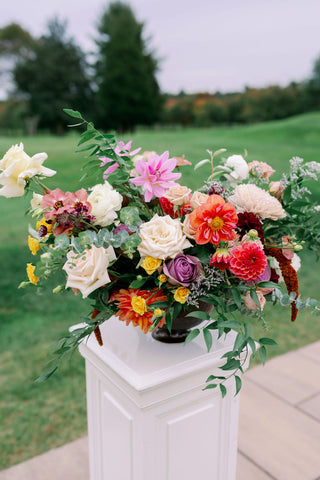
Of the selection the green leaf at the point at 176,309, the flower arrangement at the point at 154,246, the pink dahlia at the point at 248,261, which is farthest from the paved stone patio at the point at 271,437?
the pink dahlia at the point at 248,261

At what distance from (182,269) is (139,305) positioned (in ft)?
0.47

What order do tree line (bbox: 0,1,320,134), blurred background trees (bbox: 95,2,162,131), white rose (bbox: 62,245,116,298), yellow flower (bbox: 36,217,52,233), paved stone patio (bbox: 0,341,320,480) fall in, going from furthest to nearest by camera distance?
1. blurred background trees (bbox: 95,2,162,131)
2. tree line (bbox: 0,1,320,134)
3. paved stone patio (bbox: 0,341,320,480)
4. yellow flower (bbox: 36,217,52,233)
5. white rose (bbox: 62,245,116,298)

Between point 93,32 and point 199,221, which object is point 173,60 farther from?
point 199,221

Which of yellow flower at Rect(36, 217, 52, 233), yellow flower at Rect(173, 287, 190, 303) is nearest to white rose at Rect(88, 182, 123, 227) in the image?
yellow flower at Rect(36, 217, 52, 233)

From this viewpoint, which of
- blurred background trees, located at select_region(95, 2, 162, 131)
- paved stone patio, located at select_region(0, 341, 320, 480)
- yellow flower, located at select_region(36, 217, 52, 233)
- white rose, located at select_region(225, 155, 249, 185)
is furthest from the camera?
blurred background trees, located at select_region(95, 2, 162, 131)

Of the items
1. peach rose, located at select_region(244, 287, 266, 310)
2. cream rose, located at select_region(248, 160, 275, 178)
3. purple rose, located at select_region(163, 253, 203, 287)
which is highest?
cream rose, located at select_region(248, 160, 275, 178)

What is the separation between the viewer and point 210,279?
3.42 feet

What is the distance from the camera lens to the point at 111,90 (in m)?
24.9

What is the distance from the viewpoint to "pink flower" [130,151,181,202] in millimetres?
1046

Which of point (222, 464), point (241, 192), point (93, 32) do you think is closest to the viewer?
point (241, 192)

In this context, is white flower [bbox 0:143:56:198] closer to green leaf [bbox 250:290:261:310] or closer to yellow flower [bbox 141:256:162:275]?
yellow flower [bbox 141:256:162:275]

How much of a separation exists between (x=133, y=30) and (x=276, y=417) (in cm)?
2882

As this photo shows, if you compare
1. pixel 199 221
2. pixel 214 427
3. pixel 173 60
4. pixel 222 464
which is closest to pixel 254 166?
pixel 199 221

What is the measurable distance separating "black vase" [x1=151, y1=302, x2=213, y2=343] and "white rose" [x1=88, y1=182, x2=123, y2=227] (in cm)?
35
